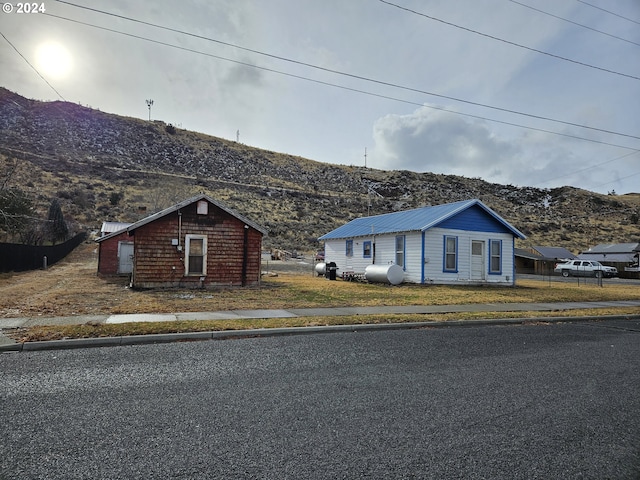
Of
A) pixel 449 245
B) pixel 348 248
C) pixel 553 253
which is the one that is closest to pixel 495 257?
pixel 449 245

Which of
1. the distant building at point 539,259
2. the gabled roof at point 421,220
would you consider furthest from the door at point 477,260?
the distant building at point 539,259

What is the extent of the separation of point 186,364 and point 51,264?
30600 mm

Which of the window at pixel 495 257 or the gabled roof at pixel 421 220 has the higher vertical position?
the gabled roof at pixel 421 220

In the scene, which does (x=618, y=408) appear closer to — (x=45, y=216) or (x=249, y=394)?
(x=249, y=394)

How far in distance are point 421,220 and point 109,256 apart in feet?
65.8

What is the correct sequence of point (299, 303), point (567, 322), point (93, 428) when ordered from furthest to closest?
point (299, 303), point (567, 322), point (93, 428)

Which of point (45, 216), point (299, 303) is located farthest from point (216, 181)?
point (299, 303)

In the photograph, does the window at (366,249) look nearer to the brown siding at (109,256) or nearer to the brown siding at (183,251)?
the brown siding at (183,251)

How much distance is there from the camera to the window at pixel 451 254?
77.5ft

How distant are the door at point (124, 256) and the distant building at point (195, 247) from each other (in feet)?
30.9

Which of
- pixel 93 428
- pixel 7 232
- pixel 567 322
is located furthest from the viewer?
pixel 7 232

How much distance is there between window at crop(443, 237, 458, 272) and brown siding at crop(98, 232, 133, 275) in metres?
20.3

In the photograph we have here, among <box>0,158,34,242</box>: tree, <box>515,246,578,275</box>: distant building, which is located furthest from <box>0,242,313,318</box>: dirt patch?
<box>515,246,578,275</box>: distant building

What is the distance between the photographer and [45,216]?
41.0m
